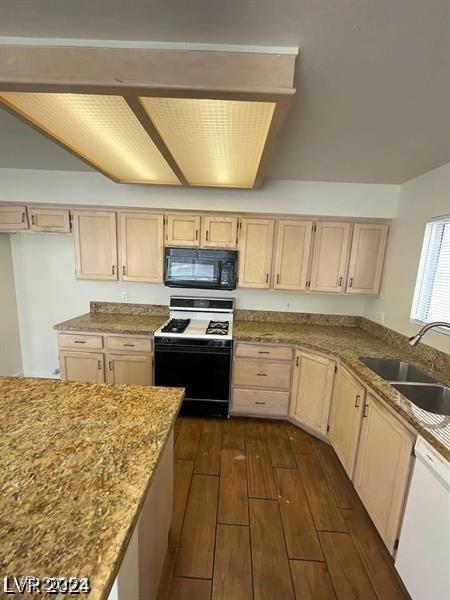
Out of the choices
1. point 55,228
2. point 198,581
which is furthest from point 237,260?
point 198,581

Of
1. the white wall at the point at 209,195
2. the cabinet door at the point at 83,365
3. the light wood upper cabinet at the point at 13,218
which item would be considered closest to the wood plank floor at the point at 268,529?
the cabinet door at the point at 83,365

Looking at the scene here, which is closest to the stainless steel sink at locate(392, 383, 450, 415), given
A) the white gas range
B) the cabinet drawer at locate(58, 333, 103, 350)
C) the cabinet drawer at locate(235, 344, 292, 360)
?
the cabinet drawer at locate(235, 344, 292, 360)

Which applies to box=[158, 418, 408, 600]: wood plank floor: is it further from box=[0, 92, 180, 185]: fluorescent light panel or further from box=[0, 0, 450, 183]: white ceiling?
box=[0, 0, 450, 183]: white ceiling

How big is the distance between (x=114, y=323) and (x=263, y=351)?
5.16 feet

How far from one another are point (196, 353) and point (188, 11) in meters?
2.29

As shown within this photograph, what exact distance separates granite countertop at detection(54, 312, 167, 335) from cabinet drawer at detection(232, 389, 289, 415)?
1.12 meters

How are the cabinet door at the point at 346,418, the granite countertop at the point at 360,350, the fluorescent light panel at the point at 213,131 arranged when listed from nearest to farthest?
the fluorescent light panel at the point at 213,131, the granite countertop at the point at 360,350, the cabinet door at the point at 346,418

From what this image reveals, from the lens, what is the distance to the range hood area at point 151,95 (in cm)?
106

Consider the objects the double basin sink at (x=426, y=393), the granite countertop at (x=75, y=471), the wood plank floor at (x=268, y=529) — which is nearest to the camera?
the granite countertop at (x=75, y=471)

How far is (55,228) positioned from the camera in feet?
9.26

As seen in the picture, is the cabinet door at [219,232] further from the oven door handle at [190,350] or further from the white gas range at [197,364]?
the oven door handle at [190,350]

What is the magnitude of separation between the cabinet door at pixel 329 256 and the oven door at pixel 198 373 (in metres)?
1.21

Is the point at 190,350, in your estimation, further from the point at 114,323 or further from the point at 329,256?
the point at 329,256

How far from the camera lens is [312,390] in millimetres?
2578
